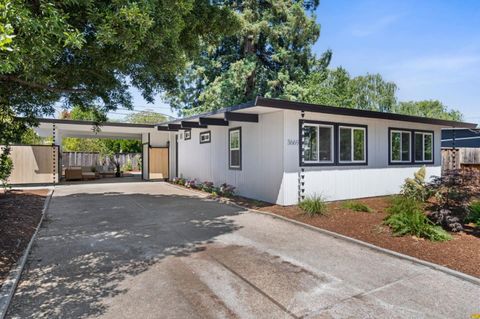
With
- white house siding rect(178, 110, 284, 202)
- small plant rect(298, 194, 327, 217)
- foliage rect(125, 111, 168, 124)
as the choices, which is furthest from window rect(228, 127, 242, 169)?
foliage rect(125, 111, 168, 124)

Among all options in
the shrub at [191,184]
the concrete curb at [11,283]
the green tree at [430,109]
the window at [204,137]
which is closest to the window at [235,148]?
the window at [204,137]

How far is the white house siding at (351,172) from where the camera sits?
8766 mm

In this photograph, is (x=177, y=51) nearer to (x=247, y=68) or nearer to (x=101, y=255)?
(x=101, y=255)

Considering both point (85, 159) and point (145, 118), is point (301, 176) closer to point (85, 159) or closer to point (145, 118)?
point (85, 159)

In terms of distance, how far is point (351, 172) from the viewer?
9.97 metres

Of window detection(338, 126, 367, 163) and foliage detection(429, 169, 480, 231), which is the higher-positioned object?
window detection(338, 126, 367, 163)

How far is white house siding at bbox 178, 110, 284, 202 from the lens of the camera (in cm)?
895

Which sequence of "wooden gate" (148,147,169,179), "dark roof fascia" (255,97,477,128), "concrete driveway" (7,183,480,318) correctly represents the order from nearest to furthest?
"concrete driveway" (7,183,480,318), "dark roof fascia" (255,97,477,128), "wooden gate" (148,147,169,179)

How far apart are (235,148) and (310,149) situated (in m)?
2.90

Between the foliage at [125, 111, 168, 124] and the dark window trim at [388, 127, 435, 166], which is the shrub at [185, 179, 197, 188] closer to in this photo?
the dark window trim at [388, 127, 435, 166]

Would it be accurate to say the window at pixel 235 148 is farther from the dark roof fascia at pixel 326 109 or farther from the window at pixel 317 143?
the dark roof fascia at pixel 326 109

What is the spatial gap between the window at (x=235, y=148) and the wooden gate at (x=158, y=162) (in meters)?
8.40

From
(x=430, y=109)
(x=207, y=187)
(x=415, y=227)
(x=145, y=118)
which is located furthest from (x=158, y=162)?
(x=430, y=109)

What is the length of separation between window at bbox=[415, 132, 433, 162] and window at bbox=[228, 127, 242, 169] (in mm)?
7371
